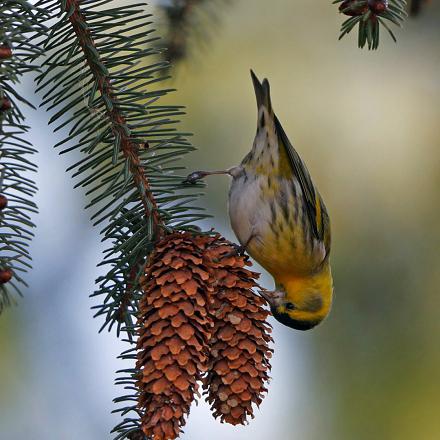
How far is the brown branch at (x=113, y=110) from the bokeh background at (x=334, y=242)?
0.88m

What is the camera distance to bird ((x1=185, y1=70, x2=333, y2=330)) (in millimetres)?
2268

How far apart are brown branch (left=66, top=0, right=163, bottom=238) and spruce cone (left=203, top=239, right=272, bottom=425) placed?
14 centimetres

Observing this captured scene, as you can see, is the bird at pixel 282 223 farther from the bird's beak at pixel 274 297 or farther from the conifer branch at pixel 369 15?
the conifer branch at pixel 369 15

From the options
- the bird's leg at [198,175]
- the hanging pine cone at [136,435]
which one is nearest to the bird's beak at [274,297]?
the bird's leg at [198,175]

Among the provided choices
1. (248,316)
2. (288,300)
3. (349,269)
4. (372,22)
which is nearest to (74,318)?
(288,300)

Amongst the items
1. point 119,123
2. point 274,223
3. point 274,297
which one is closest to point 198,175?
point 274,223

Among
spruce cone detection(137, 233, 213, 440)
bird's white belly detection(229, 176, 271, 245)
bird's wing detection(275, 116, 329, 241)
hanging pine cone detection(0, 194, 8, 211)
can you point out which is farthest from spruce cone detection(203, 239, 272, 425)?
bird's wing detection(275, 116, 329, 241)

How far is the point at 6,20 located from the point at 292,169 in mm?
1405

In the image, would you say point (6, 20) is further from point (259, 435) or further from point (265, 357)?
point (259, 435)

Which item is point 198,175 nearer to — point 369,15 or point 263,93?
point 263,93

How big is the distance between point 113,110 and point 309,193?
1222 mm

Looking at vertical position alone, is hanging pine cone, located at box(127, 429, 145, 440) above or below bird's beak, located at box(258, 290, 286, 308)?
below

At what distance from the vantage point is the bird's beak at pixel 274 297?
232 centimetres

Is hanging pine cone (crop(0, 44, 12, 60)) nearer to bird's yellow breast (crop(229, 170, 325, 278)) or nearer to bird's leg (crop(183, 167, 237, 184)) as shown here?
bird's leg (crop(183, 167, 237, 184))
